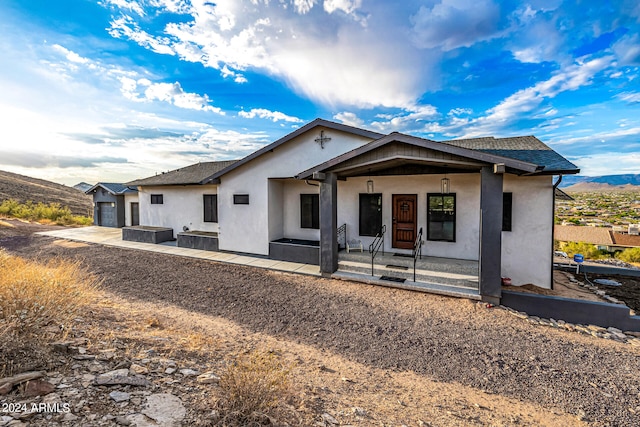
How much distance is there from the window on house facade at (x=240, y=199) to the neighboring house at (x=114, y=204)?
11766mm

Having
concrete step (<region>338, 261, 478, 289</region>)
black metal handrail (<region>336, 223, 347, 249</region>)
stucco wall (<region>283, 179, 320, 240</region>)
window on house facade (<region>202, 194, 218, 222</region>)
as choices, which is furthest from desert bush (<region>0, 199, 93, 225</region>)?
concrete step (<region>338, 261, 478, 289</region>)

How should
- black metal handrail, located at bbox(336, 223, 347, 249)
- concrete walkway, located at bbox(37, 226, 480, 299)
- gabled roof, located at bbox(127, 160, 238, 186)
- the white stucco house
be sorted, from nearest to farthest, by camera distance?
the white stucco house < concrete walkway, located at bbox(37, 226, 480, 299) < black metal handrail, located at bbox(336, 223, 347, 249) < gabled roof, located at bbox(127, 160, 238, 186)

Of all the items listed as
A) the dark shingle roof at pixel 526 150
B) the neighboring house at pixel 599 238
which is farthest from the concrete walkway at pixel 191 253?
the neighboring house at pixel 599 238

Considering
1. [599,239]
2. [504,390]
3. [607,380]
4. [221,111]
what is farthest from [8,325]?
[599,239]

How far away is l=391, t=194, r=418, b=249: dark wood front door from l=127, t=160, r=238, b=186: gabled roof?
9.05 metres

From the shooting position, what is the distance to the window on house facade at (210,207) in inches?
549

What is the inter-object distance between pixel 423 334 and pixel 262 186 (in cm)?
799

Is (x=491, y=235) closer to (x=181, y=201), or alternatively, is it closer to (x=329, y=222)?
(x=329, y=222)

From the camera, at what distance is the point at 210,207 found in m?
14.1

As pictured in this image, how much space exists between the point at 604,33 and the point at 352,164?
1193cm

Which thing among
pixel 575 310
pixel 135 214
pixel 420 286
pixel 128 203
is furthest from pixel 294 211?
pixel 128 203

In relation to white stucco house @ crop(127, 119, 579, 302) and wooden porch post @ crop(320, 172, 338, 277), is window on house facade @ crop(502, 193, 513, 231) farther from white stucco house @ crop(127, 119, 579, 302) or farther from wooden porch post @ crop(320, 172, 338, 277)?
wooden porch post @ crop(320, 172, 338, 277)

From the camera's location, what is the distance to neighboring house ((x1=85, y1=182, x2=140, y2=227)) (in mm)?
19031

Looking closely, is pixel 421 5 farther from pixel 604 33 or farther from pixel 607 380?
pixel 607 380
